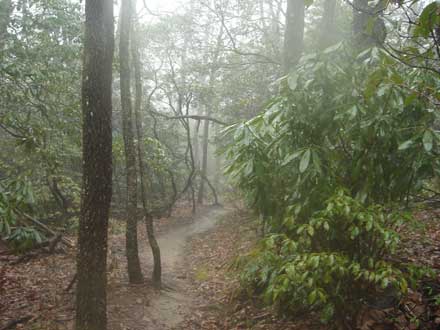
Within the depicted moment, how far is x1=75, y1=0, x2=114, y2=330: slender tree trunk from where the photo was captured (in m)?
5.15

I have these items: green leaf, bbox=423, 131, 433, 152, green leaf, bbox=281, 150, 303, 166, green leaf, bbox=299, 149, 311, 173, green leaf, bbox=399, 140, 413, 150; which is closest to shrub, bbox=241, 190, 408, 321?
green leaf, bbox=299, 149, 311, 173

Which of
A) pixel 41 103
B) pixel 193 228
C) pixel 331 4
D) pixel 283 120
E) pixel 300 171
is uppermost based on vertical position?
pixel 331 4

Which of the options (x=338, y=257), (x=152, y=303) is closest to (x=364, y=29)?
(x=338, y=257)

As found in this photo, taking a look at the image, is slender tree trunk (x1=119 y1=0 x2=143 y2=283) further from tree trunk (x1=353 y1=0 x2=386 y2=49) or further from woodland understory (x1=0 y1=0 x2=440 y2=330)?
tree trunk (x1=353 y1=0 x2=386 y2=49)

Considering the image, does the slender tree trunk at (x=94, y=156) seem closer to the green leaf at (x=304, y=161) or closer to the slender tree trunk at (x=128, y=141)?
the green leaf at (x=304, y=161)

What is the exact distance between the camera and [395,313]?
14.4 feet

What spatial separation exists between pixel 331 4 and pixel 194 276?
7977 millimetres

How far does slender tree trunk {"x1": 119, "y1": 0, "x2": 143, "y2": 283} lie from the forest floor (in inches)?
20.4

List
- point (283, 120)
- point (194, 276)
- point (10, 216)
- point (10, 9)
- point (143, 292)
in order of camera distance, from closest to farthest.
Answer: point (283, 120)
point (10, 216)
point (143, 292)
point (194, 276)
point (10, 9)

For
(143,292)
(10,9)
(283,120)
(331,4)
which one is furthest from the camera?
(10,9)

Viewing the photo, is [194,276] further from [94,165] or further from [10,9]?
[10,9]

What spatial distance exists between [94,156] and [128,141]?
3456 mm

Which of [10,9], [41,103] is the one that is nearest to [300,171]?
[41,103]

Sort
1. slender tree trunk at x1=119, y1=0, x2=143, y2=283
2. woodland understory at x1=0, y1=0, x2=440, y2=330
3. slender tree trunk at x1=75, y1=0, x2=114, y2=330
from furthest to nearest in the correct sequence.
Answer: slender tree trunk at x1=119, y1=0, x2=143, y2=283 < slender tree trunk at x1=75, y1=0, x2=114, y2=330 < woodland understory at x1=0, y1=0, x2=440, y2=330
